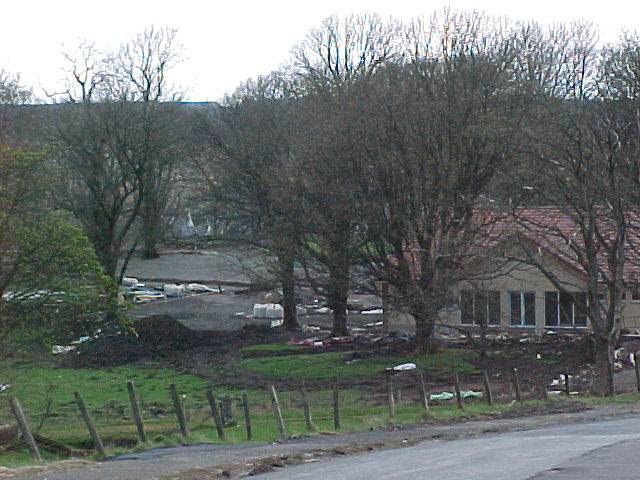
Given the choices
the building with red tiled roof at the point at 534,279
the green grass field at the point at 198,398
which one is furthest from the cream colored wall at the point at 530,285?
the green grass field at the point at 198,398

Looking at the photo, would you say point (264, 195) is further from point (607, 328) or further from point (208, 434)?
point (208, 434)

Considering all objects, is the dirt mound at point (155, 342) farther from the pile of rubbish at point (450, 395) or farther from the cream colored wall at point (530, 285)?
the pile of rubbish at point (450, 395)

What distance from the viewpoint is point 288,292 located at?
1875 inches

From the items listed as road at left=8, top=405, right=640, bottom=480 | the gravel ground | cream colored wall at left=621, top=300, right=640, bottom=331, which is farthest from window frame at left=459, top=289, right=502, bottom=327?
road at left=8, top=405, right=640, bottom=480

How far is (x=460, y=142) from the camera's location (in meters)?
37.6

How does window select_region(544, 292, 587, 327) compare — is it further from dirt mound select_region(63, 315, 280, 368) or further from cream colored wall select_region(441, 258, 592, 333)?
dirt mound select_region(63, 315, 280, 368)

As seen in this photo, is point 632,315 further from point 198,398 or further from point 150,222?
point 150,222

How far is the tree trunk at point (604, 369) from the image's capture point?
2642 cm

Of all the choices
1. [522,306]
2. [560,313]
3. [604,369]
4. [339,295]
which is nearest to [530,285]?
[522,306]

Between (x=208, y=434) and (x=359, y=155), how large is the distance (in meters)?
20.5

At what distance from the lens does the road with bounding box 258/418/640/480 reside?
10914 mm

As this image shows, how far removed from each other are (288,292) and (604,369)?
902 inches

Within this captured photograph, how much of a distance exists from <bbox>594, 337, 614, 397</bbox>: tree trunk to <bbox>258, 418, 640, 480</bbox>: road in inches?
400

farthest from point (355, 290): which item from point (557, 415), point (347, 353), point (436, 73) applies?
point (557, 415)
